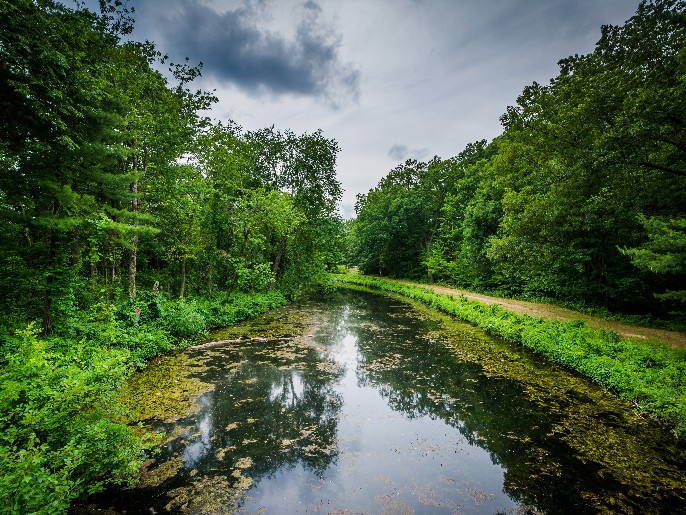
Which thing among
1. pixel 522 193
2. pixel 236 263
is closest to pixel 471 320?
pixel 522 193

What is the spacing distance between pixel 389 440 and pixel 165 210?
48.0 feet

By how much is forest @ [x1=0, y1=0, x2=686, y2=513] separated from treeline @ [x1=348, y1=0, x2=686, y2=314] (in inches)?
3.6

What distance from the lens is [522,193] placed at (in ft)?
62.7

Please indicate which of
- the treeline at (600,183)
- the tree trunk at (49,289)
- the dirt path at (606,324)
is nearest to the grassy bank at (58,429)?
the tree trunk at (49,289)

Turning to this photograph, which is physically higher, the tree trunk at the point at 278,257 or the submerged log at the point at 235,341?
the tree trunk at the point at 278,257

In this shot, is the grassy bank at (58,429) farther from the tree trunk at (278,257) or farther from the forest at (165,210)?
the tree trunk at (278,257)

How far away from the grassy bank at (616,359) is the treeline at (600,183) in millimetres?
2548

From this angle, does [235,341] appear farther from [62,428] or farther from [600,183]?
[600,183]

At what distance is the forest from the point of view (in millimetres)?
4312

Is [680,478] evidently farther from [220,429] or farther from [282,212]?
[282,212]

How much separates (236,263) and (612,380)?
16.6 m

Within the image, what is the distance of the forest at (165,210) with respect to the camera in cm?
431

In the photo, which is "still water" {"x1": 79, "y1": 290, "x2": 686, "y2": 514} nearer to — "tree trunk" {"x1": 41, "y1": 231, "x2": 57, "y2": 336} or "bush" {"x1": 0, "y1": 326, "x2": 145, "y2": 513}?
"bush" {"x1": 0, "y1": 326, "x2": 145, "y2": 513}

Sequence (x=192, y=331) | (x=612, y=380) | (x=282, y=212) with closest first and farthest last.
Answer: (x=612, y=380) → (x=192, y=331) → (x=282, y=212)
